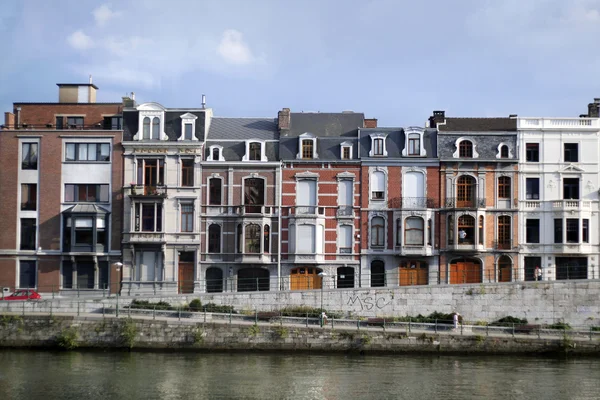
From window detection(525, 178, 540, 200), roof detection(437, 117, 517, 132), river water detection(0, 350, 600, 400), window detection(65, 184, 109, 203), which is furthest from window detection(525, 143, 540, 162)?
window detection(65, 184, 109, 203)

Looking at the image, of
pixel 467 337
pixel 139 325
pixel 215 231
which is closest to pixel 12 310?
pixel 139 325

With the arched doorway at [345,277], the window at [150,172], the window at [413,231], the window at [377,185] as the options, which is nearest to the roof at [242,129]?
the window at [150,172]

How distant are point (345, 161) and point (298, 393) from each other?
25367 millimetres

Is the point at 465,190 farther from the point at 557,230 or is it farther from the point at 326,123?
the point at 326,123

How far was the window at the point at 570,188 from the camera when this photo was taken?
2319 inches

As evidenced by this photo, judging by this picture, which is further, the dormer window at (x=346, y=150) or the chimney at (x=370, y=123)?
the chimney at (x=370, y=123)

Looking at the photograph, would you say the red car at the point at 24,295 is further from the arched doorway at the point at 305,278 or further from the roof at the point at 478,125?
the roof at the point at 478,125

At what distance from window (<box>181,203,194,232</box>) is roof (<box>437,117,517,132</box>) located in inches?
664

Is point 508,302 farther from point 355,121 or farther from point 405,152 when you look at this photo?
point 355,121

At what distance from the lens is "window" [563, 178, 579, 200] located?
58906 mm

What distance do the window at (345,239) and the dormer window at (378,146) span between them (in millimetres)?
4915

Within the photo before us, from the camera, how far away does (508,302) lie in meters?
51.9

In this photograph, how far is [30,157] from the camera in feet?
196

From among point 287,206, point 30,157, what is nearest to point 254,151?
point 287,206
